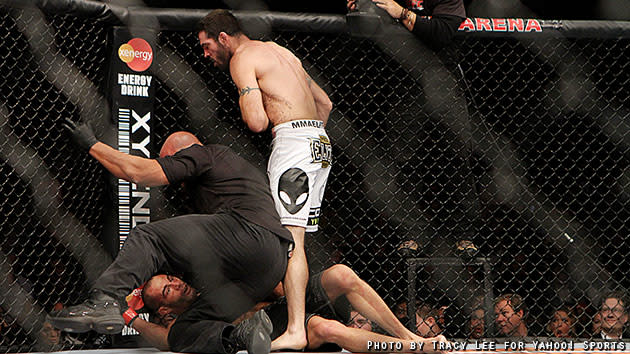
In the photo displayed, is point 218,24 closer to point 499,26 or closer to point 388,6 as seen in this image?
point 388,6

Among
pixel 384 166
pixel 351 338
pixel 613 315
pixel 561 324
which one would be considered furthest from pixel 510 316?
pixel 351 338

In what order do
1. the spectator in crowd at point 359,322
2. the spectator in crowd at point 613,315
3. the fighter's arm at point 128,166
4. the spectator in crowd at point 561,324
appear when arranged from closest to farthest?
the fighter's arm at point 128,166
the spectator in crowd at point 359,322
the spectator in crowd at point 613,315
the spectator in crowd at point 561,324

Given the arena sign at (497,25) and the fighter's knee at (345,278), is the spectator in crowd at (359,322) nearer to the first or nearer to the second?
the fighter's knee at (345,278)

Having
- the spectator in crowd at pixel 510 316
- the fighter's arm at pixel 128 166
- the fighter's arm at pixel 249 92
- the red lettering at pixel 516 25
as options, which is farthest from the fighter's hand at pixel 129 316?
the red lettering at pixel 516 25

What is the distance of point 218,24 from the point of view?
2461 mm

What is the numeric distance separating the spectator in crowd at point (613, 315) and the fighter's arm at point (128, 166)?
1.86m

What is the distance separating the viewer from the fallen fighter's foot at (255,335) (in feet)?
6.24

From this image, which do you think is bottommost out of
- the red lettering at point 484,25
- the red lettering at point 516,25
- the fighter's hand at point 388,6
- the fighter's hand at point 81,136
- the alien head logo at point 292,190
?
the fighter's hand at point 81,136

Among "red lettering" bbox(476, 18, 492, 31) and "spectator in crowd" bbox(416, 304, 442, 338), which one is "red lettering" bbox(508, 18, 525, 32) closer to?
"red lettering" bbox(476, 18, 492, 31)

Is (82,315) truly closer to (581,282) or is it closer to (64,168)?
(64,168)

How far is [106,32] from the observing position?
2.51 meters

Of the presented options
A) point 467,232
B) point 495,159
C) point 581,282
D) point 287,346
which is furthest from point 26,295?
point 581,282

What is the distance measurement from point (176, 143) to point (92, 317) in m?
0.89

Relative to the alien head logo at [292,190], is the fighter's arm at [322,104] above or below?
above
